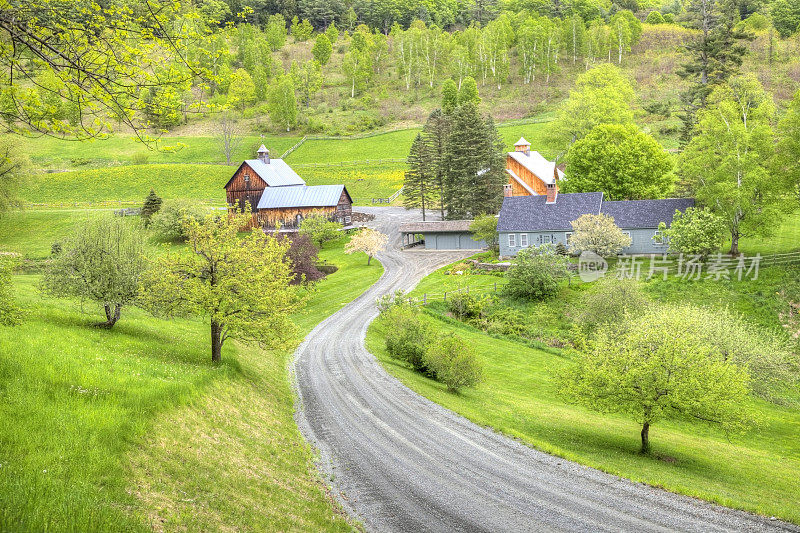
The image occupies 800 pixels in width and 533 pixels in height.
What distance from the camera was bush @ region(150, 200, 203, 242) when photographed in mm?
61850

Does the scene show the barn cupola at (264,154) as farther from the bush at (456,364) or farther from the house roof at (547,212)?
the bush at (456,364)

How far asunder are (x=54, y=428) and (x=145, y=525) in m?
3.21

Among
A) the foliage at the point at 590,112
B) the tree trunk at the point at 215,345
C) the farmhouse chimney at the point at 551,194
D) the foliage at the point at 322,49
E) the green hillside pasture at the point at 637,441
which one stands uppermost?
the foliage at the point at 322,49

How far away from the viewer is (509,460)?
1733cm

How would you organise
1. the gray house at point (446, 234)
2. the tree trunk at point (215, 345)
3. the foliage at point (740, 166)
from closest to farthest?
the tree trunk at point (215, 345) → the foliage at point (740, 166) → the gray house at point (446, 234)

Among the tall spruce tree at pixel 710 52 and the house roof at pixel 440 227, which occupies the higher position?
the tall spruce tree at pixel 710 52

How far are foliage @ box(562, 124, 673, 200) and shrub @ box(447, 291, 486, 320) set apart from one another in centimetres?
2517

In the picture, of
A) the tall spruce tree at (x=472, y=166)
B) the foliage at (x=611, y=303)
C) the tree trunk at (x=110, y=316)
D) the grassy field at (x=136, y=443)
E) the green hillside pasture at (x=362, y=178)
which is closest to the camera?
the grassy field at (x=136, y=443)

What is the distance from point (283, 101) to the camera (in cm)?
10588

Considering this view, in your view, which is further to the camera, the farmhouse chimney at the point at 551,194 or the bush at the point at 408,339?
the farmhouse chimney at the point at 551,194

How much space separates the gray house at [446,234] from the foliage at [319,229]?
885 centimetres

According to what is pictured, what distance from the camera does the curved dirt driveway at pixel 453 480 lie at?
44.5ft

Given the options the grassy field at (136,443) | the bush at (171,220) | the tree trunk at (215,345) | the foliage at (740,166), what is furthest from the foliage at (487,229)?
the grassy field at (136,443)

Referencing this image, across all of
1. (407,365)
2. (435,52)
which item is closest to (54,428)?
(407,365)
